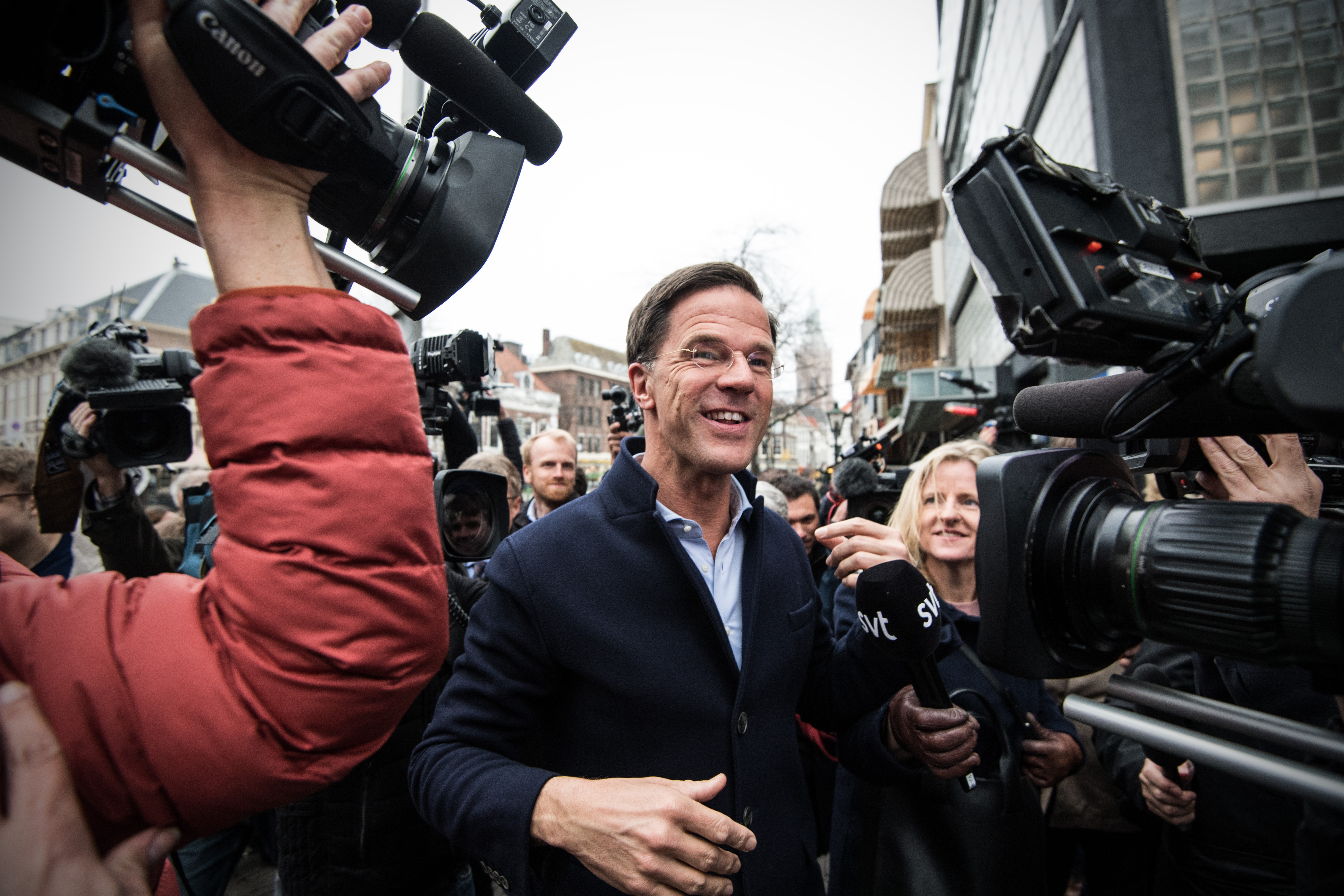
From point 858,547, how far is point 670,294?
883 mm

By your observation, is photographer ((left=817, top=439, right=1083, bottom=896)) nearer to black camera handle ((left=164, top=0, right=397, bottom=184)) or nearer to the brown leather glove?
the brown leather glove

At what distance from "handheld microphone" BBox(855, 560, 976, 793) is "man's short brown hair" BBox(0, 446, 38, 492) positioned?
3339 mm

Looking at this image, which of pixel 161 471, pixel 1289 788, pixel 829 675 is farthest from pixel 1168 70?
pixel 161 471

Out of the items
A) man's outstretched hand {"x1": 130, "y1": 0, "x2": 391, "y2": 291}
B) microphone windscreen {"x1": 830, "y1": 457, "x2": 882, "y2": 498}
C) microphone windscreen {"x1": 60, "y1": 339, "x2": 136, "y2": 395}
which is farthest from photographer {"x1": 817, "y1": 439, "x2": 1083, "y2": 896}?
microphone windscreen {"x1": 60, "y1": 339, "x2": 136, "y2": 395}

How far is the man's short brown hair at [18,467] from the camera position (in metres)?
2.71

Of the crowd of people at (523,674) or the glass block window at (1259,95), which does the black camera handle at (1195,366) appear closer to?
the crowd of people at (523,674)

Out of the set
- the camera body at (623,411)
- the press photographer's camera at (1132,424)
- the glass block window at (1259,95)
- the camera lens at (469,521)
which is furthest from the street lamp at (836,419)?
the press photographer's camera at (1132,424)

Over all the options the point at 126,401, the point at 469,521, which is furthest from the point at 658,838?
the point at 126,401

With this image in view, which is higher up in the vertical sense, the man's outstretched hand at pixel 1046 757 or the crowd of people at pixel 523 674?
the crowd of people at pixel 523 674

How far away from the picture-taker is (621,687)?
1.44 m

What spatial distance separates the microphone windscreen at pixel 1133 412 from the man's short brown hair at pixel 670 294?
88 centimetres

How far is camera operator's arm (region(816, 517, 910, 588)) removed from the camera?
1610mm

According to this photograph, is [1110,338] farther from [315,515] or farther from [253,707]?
[253,707]

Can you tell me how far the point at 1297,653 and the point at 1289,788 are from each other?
16cm
